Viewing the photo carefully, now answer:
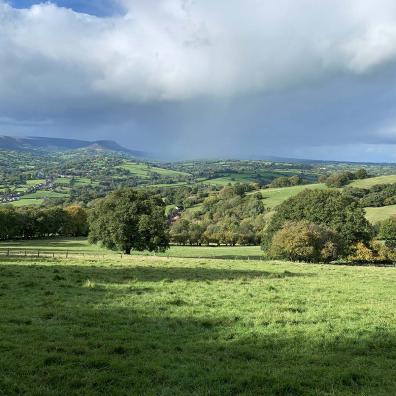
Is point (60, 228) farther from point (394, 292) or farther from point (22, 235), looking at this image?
point (394, 292)

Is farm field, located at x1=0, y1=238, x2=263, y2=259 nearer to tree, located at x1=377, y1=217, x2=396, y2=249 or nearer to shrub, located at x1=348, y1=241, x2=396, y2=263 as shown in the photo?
shrub, located at x1=348, y1=241, x2=396, y2=263

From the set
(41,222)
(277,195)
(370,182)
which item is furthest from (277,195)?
(41,222)

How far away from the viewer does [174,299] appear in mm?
18531

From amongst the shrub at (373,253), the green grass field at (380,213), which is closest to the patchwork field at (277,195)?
the green grass field at (380,213)

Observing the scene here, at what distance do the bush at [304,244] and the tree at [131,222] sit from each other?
17.3m

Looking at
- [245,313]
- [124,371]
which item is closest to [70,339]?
[124,371]

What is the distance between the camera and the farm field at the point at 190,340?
29.6 ft

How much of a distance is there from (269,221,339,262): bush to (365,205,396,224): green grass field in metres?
54.4

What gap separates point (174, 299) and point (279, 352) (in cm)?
776

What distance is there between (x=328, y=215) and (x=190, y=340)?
6634 centimetres

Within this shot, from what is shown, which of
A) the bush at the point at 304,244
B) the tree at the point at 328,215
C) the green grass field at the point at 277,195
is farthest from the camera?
the green grass field at the point at 277,195

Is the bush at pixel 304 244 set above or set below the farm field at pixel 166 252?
above

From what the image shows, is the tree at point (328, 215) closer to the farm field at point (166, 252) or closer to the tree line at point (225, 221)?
the farm field at point (166, 252)

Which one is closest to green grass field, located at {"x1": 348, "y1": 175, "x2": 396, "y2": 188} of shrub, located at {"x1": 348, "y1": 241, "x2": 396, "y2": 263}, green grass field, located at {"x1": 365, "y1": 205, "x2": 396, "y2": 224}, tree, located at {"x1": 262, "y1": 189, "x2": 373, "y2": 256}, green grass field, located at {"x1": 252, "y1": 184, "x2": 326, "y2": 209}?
green grass field, located at {"x1": 252, "y1": 184, "x2": 326, "y2": 209}
